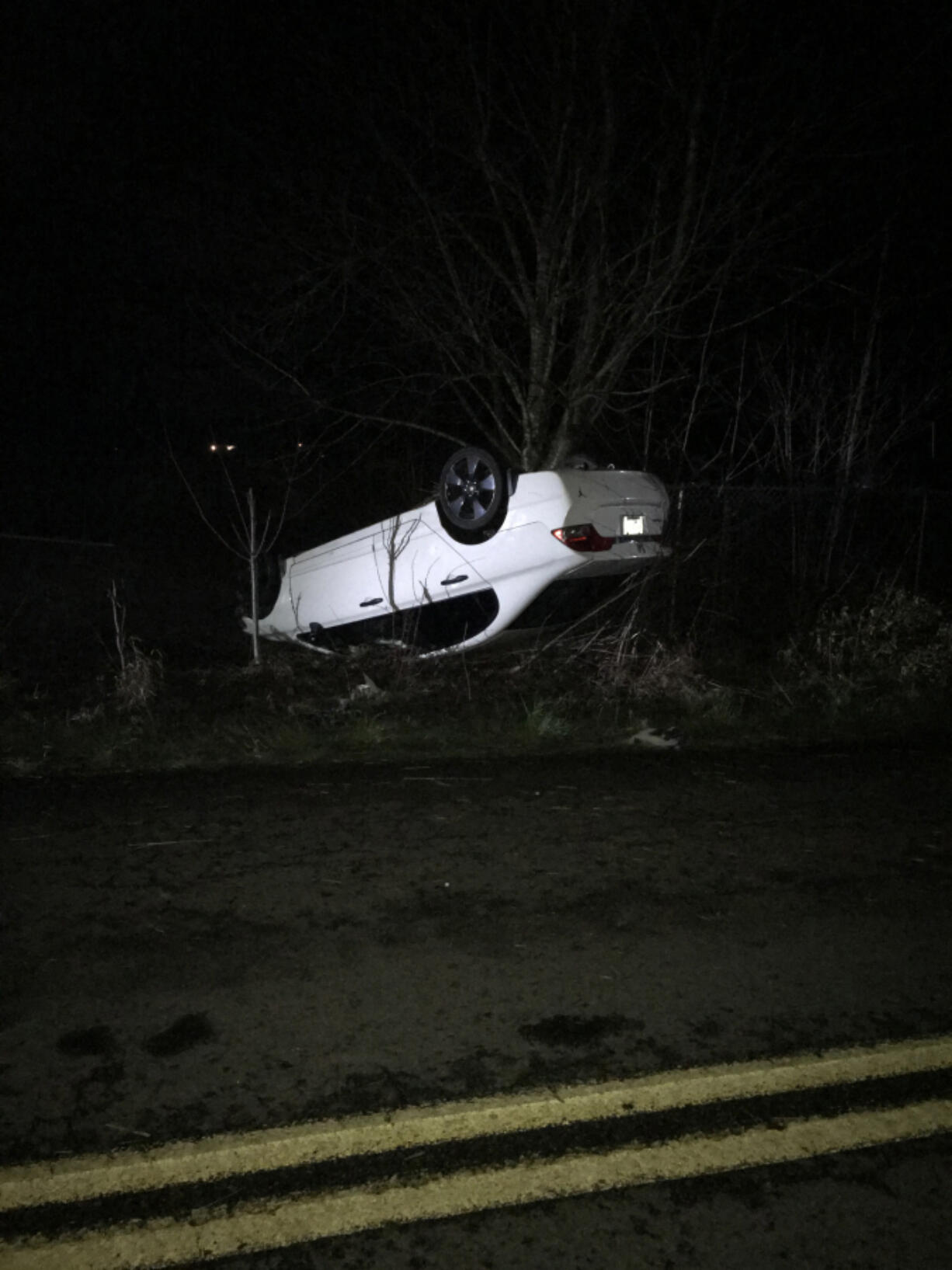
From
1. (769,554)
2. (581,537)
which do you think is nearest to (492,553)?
(581,537)

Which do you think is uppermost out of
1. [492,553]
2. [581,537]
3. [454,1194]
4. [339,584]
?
[581,537]

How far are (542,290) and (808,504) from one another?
11.4ft

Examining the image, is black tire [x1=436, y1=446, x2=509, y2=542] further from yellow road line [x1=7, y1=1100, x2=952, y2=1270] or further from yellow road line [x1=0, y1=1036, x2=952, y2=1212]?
yellow road line [x1=7, y1=1100, x2=952, y2=1270]

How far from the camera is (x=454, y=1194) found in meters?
2.77

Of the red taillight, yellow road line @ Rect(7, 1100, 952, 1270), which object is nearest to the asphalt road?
yellow road line @ Rect(7, 1100, 952, 1270)

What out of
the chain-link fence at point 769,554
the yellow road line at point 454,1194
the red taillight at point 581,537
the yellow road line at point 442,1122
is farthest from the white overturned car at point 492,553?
the yellow road line at point 454,1194

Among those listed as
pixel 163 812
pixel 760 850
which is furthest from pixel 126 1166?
pixel 760 850

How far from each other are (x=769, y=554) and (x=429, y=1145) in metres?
8.40

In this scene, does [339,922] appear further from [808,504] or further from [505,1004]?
[808,504]

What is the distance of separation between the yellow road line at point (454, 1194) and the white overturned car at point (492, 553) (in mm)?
5283

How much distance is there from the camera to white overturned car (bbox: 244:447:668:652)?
7953mm

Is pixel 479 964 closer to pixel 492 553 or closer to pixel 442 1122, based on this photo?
pixel 442 1122

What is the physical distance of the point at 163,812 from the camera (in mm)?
5699

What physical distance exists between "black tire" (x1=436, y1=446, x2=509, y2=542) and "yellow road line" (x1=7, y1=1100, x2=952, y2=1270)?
5.73m
